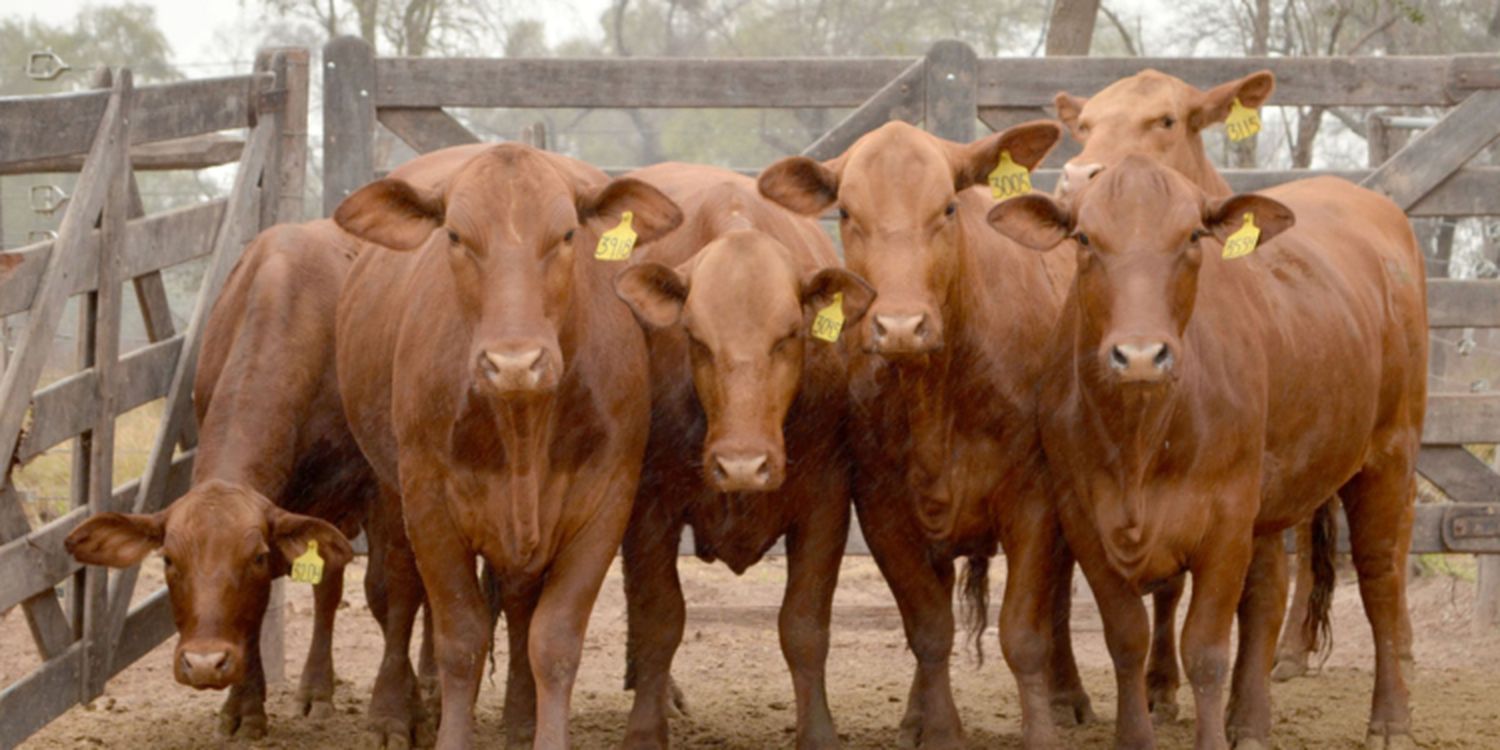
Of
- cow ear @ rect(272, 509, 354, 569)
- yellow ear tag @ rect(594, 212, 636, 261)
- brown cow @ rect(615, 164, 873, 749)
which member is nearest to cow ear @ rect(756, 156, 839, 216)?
brown cow @ rect(615, 164, 873, 749)

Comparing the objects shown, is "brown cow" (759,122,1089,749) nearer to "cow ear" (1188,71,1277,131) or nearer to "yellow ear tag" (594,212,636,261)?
"yellow ear tag" (594,212,636,261)

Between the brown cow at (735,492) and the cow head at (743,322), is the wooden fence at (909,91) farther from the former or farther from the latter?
the cow head at (743,322)

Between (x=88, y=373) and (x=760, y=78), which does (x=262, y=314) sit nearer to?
(x=88, y=373)

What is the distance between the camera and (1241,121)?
25.1 feet

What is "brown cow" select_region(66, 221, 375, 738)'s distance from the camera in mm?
6242

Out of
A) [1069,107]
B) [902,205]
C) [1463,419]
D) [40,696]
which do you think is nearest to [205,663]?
[40,696]

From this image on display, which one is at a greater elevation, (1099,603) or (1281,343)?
(1281,343)

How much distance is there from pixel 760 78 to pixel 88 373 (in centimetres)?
288

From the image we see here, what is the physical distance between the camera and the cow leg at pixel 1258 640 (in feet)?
21.9

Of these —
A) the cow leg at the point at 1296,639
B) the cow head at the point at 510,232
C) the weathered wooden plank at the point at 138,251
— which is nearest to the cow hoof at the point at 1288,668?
the cow leg at the point at 1296,639

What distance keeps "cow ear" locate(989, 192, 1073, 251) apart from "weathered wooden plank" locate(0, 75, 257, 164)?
2.84 m

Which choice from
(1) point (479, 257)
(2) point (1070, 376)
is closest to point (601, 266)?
(1) point (479, 257)

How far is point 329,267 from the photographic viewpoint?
24.1 feet

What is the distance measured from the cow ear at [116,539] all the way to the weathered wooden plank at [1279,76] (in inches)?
145
